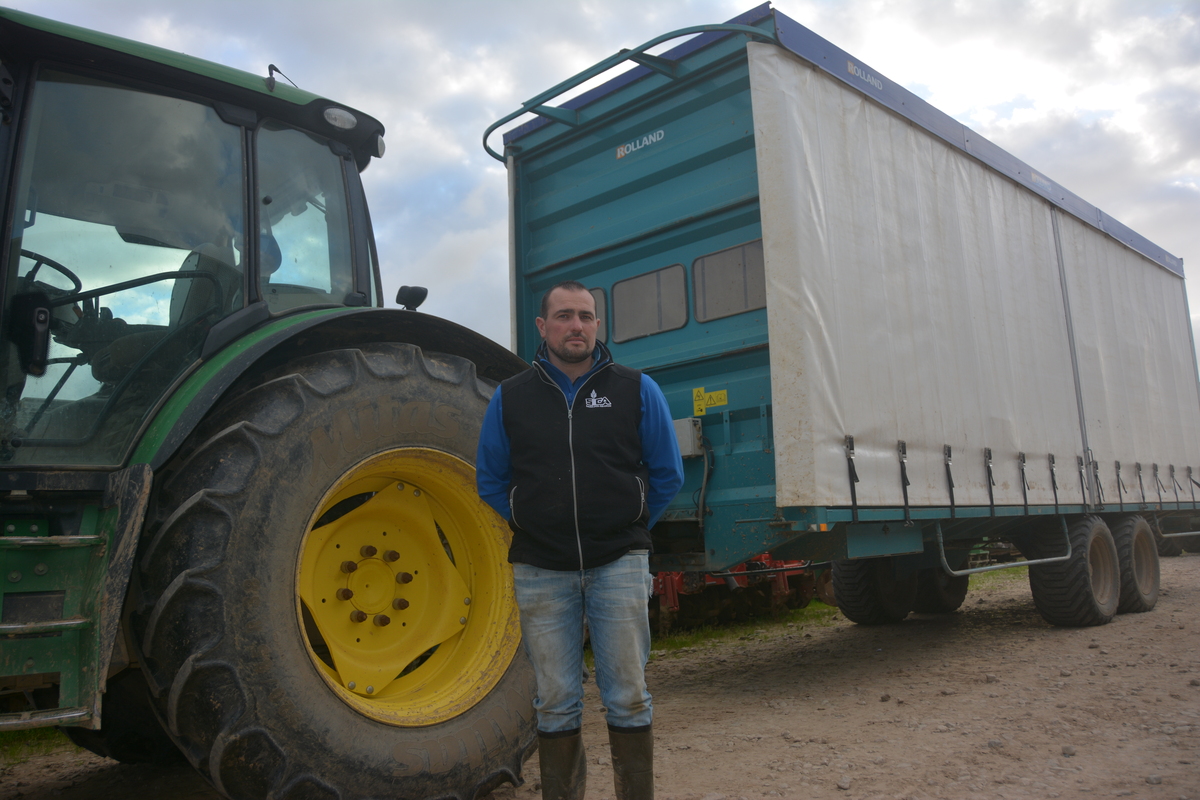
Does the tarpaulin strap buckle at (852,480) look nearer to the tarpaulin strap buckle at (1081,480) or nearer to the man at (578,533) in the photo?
the man at (578,533)

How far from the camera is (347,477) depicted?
2799 millimetres

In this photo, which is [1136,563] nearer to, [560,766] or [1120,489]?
[1120,489]

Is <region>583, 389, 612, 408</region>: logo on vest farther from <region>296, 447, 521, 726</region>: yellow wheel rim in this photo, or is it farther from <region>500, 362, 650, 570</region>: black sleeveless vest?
<region>296, 447, 521, 726</region>: yellow wheel rim

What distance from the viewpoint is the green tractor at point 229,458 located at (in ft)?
7.63

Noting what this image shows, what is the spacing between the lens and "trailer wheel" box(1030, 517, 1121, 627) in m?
7.12

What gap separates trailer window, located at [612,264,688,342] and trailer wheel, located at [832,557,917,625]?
339 centimetres

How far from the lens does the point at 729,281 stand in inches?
201

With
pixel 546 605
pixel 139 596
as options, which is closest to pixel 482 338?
pixel 546 605

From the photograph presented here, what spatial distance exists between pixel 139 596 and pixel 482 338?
5.13 ft

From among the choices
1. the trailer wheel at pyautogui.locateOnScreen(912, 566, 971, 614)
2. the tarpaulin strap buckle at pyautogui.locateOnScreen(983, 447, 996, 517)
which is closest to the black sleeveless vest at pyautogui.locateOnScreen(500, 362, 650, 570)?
the tarpaulin strap buckle at pyautogui.locateOnScreen(983, 447, 996, 517)

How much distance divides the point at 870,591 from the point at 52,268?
23.0 ft

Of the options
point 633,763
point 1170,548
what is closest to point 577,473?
point 633,763

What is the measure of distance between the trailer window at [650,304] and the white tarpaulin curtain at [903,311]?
91cm

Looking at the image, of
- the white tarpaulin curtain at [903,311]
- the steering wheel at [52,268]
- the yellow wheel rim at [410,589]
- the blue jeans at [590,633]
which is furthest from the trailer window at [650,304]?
the steering wheel at [52,268]
